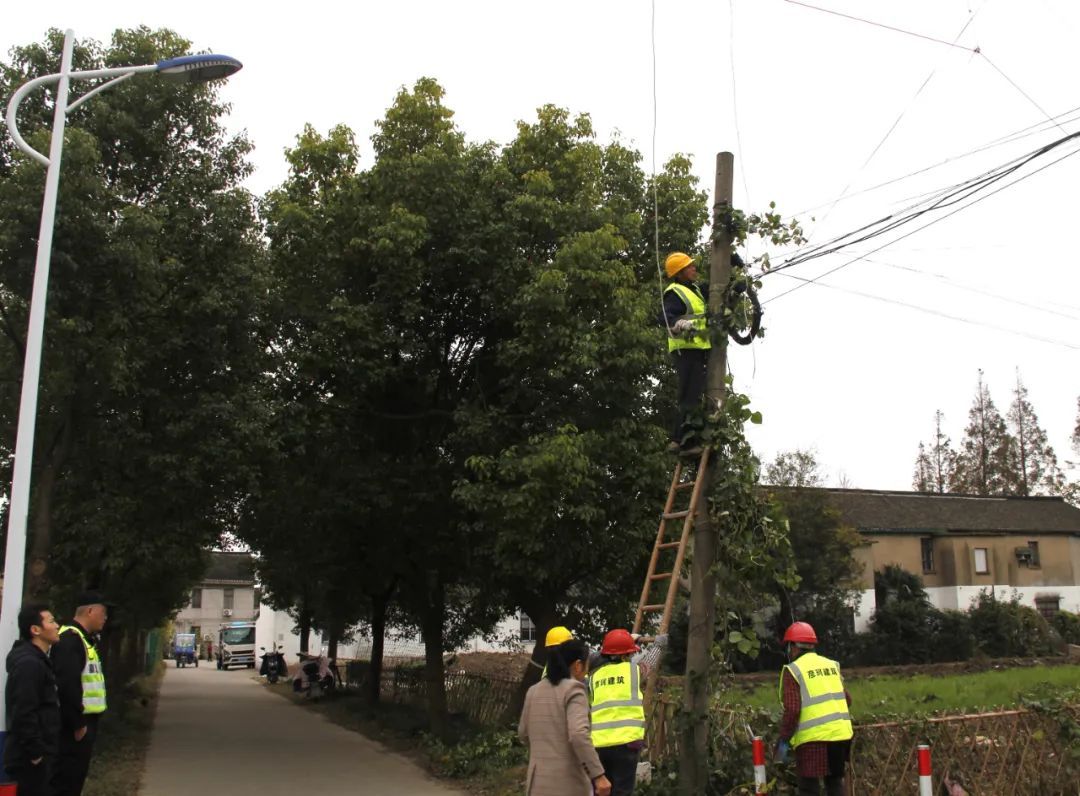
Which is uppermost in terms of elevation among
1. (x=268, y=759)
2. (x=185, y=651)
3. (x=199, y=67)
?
(x=199, y=67)

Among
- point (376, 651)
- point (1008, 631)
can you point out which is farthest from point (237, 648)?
point (1008, 631)

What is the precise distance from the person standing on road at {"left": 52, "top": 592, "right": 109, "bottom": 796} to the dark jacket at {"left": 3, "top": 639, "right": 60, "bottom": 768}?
1.18ft

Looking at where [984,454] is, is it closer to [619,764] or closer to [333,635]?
[333,635]

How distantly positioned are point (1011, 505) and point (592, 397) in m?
39.8

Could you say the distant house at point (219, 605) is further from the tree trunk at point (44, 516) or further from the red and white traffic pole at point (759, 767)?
the red and white traffic pole at point (759, 767)

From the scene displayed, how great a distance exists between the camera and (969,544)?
43031 millimetres

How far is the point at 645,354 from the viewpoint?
13.8 m

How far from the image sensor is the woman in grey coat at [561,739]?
6.52m

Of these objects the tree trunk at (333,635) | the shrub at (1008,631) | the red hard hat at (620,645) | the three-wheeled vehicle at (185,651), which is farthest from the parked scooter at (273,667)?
the red hard hat at (620,645)

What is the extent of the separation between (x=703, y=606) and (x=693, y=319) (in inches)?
96.1

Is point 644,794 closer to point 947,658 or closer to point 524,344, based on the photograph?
point 524,344

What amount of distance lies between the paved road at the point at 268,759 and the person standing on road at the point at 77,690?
5.54 meters

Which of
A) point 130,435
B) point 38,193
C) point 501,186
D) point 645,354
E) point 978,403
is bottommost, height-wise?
point 130,435

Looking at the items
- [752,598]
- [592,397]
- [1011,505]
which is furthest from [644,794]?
[1011,505]
